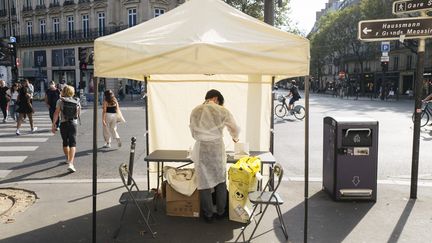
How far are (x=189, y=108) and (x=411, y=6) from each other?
3660mm

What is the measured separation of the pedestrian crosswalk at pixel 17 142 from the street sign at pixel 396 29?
23.2 ft

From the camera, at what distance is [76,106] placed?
7750mm

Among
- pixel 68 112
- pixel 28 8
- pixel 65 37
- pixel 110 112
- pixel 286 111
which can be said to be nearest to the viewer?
→ pixel 68 112

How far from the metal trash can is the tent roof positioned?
2179 millimetres

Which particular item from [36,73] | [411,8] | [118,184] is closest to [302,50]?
[411,8]

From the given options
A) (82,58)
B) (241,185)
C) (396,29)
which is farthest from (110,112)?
(82,58)

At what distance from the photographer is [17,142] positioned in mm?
11719

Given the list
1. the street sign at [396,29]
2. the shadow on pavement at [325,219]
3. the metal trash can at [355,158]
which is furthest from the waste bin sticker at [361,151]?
the street sign at [396,29]

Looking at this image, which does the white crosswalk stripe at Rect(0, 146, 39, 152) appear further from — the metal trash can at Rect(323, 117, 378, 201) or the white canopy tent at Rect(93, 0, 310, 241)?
the metal trash can at Rect(323, 117, 378, 201)

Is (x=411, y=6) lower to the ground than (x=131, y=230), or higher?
higher

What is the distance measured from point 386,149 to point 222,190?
7.08 m

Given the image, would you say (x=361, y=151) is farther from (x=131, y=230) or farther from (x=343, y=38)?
(x=343, y=38)

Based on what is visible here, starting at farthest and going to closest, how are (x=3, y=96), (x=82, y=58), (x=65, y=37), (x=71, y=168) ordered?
(x=65, y=37)
(x=82, y=58)
(x=3, y=96)
(x=71, y=168)

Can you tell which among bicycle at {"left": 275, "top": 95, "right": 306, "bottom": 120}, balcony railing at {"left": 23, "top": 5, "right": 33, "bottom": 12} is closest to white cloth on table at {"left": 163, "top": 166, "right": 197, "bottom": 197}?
bicycle at {"left": 275, "top": 95, "right": 306, "bottom": 120}
